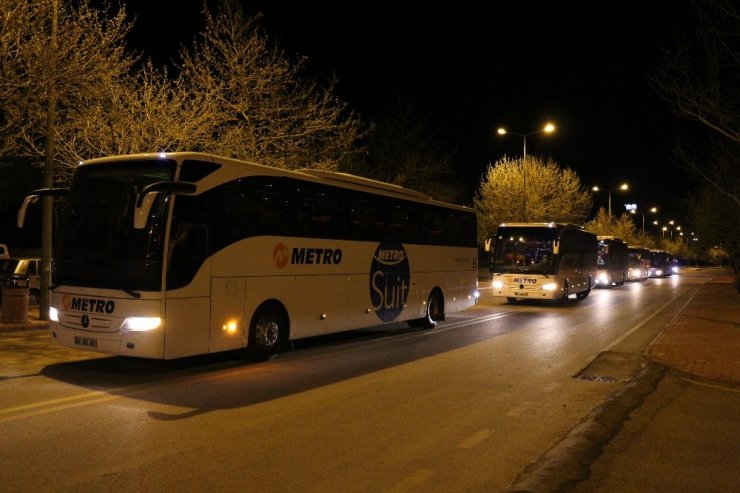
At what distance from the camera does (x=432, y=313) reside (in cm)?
1733

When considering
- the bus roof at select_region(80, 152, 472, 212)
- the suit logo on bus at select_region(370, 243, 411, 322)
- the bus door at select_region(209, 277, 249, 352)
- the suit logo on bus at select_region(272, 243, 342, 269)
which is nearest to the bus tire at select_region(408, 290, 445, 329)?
the suit logo on bus at select_region(370, 243, 411, 322)

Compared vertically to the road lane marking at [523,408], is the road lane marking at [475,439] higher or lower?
higher

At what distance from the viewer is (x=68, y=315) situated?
9.84m

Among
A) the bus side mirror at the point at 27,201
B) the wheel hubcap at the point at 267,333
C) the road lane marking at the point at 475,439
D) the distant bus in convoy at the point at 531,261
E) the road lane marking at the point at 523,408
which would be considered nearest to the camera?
the road lane marking at the point at 475,439

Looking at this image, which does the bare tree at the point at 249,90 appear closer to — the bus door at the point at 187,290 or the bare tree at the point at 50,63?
the bare tree at the point at 50,63

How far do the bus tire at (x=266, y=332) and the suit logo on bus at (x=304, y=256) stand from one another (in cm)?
83

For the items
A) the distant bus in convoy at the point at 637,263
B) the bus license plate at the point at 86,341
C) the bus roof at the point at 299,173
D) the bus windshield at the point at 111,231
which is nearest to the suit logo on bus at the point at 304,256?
the bus roof at the point at 299,173

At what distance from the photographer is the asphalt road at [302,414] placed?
18.2ft

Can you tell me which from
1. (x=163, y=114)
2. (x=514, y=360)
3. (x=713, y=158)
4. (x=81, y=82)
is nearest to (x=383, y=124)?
(x=713, y=158)

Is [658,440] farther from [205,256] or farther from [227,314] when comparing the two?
[205,256]

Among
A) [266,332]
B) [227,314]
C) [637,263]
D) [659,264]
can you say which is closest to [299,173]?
[266,332]

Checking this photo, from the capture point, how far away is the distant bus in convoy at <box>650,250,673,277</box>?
72312 millimetres

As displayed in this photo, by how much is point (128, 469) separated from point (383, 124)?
145ft

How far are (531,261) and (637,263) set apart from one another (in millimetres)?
38740
